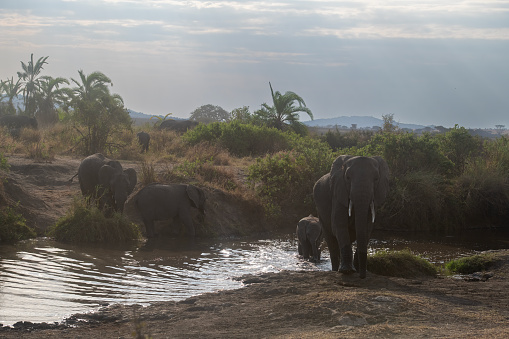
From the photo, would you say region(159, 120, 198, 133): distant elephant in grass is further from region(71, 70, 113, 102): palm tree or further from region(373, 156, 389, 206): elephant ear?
region(373, 156, 389, 206): elephant ear

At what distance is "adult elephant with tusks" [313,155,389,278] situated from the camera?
941 cm

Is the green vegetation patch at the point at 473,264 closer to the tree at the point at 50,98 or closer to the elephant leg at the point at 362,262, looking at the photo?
the elephant leg at the point at 362,262

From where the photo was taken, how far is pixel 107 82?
159ft

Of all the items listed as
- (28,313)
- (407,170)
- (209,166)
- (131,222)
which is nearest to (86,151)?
(209,166)

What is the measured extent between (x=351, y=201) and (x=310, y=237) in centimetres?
331

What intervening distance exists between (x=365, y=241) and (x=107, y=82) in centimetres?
4181

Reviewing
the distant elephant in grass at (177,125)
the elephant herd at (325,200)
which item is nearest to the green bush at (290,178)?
the elephant herd at (325,200)

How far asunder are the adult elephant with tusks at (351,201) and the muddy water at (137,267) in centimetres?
184

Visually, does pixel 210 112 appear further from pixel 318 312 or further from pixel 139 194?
pixel 318 312

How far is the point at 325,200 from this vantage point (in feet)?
35.3

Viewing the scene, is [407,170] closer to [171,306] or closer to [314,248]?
[314,248]

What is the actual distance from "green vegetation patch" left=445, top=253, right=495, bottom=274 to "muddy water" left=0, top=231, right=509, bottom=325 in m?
1.62

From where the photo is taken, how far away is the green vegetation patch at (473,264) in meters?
11.9

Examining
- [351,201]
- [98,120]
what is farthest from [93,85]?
[351,201]
